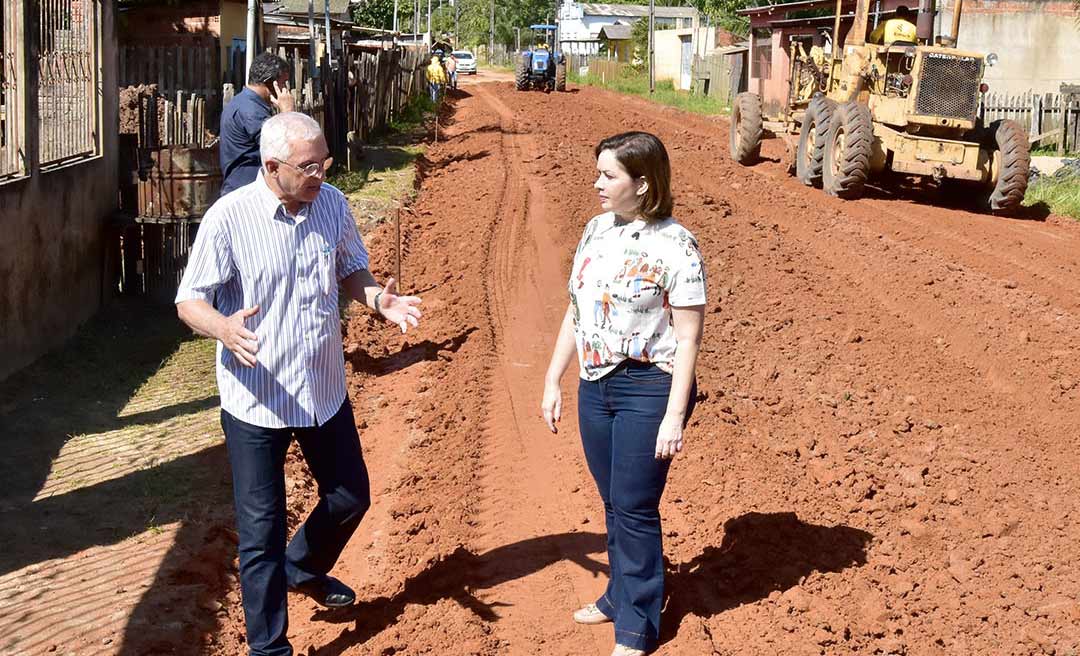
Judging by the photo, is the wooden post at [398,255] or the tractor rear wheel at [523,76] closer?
the wooden post at [398,255]

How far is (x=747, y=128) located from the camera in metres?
21.0

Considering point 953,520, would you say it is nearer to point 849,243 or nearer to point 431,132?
point 849,243

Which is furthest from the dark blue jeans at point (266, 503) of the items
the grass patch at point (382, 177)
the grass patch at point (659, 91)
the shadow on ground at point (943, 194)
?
the grass patch at point (659, 91)

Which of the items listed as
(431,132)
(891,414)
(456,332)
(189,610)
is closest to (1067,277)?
(891,414)

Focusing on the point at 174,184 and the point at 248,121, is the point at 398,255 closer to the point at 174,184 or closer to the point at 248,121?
the point at 174,184

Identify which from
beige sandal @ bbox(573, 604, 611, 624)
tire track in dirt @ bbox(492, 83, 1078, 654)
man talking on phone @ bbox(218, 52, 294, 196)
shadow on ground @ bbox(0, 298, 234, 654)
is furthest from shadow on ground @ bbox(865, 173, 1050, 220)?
Result: beige sandal @ bbox(573, 604, 611, 624)

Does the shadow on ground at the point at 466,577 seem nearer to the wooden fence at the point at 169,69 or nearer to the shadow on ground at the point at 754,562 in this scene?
the shadow on ground at the point at 754,562

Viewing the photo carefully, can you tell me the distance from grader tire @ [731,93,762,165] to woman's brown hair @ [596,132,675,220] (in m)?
17.1

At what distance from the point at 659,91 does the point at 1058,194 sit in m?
33.4

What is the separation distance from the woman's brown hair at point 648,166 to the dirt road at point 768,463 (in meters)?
1.72

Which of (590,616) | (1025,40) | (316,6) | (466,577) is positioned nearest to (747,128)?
(1025,40)

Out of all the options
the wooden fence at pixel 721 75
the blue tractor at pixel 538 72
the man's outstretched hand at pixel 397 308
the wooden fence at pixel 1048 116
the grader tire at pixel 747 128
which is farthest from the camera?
the blue tractor at pixel 538 72

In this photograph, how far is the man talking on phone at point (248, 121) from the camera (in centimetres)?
791

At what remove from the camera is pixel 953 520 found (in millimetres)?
6172
